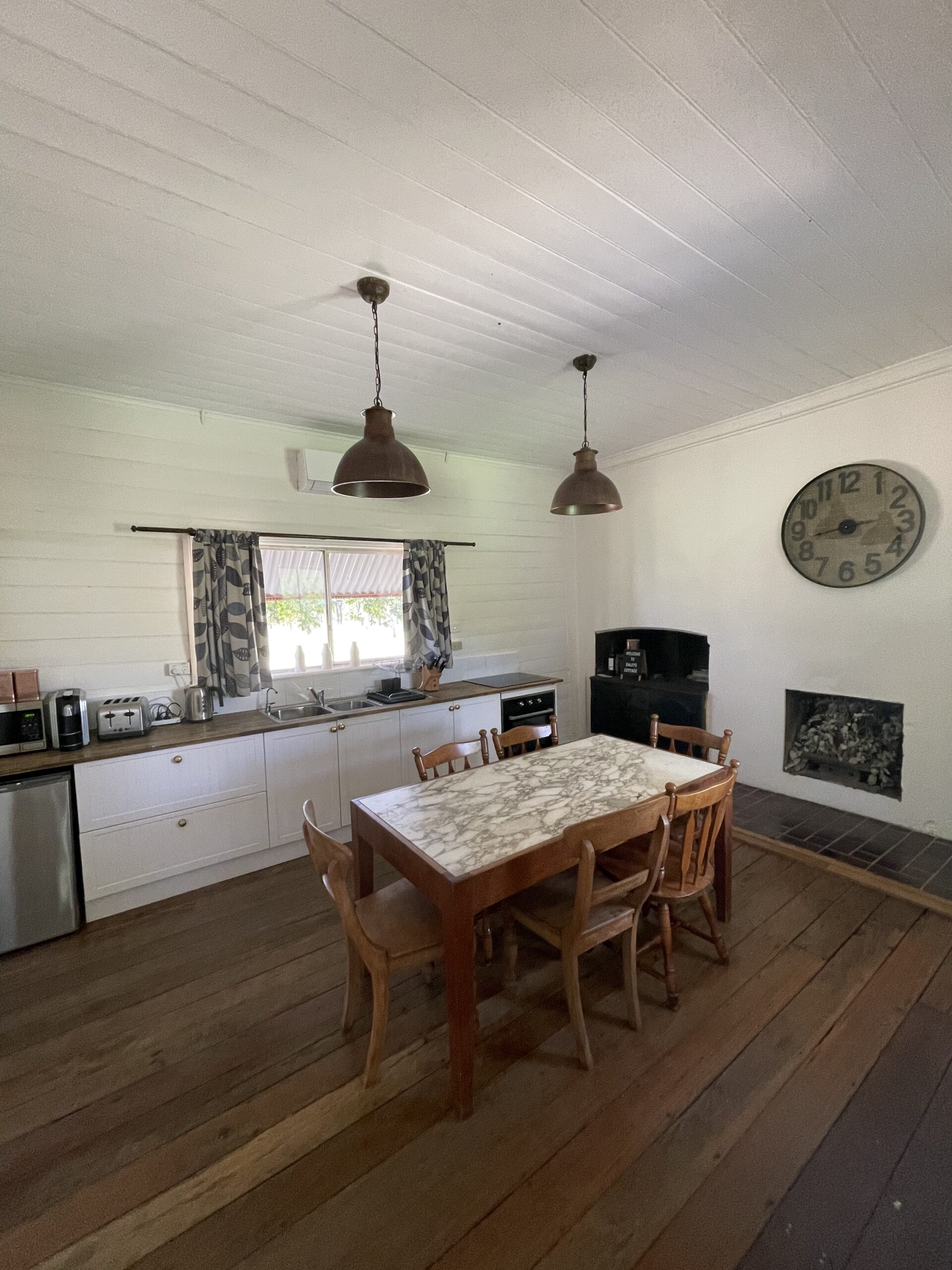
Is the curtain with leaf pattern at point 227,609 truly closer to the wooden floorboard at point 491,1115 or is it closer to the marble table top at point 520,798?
the wooden floorboard at point 491,1115

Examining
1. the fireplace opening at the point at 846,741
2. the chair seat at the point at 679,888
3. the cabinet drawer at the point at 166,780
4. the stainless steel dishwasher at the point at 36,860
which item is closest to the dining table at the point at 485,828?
the chair seat at the point at 679,888

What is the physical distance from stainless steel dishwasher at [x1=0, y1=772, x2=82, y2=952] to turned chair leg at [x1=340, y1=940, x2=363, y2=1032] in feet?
5.07

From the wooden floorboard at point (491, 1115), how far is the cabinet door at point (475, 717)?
5.51 ft

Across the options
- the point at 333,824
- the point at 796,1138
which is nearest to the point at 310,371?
the point at 333,824

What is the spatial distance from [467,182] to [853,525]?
2.93m

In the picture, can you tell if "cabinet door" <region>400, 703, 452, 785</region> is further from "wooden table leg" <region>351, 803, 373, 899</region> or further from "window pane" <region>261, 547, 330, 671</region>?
"wooden table leg" <region>351, 803, 373, 899</region>

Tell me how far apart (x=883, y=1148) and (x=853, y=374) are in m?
3.48

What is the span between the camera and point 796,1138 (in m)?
1.43

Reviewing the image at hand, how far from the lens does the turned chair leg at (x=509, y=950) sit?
2.01m

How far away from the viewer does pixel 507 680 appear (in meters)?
4.31

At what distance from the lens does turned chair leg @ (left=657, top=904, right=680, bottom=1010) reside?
1.88 m

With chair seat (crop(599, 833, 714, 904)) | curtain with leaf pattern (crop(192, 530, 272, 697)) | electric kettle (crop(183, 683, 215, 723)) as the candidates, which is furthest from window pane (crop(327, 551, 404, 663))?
chair seat (crop(599, 833, 714, 904))

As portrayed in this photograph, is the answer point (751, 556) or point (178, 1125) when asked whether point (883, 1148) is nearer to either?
point (178, 1125)

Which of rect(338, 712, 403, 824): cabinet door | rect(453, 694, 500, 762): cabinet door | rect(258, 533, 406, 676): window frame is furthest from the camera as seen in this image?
rect(453, 694, 500, 762): cabinet door
